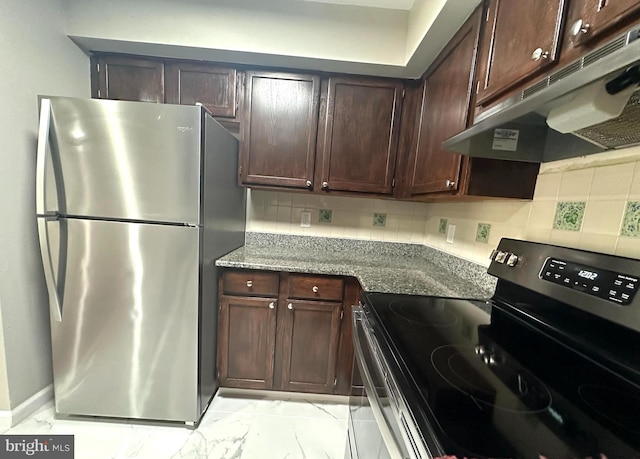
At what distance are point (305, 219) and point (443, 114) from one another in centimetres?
115

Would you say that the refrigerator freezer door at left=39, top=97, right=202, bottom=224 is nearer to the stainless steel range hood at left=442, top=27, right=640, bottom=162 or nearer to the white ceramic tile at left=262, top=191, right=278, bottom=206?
the white ceramic tile at left=262, top=191, right=278, bottom=206

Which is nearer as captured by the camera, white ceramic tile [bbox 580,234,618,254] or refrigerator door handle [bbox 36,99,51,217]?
white ceramic tile [bbox 580,234,618,254]

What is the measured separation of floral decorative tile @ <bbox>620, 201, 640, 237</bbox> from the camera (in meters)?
0.72

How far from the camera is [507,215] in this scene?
1203mm

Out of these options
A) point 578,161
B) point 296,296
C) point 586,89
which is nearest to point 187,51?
point 296,296

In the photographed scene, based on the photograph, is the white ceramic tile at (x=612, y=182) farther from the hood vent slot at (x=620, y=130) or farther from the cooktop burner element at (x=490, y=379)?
the cooktop burner element at (x=490, y=379)

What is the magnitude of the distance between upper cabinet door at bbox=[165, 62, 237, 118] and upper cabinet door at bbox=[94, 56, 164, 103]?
68 mm

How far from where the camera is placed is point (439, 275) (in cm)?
158

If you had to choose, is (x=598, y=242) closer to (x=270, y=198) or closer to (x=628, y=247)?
(x=628, y=247)

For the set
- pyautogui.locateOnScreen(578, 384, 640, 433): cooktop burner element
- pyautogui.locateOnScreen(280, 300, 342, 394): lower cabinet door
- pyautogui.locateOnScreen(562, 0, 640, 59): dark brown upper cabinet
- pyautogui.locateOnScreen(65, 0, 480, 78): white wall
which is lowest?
pyautogui.locateOnScreen(280, 300, 342, 394): lower cabinet door

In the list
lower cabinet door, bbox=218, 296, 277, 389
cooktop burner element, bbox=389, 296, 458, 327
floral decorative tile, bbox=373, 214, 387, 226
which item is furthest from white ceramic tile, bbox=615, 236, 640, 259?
lower cabinet door, bbox=218, 296, 277, 389

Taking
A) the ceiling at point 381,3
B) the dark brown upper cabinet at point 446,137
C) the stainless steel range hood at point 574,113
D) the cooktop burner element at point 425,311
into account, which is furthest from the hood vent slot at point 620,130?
the ceiling at point 381,3

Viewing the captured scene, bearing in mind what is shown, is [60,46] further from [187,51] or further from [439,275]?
[439,275]

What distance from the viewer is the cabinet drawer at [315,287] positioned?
1553 mm
